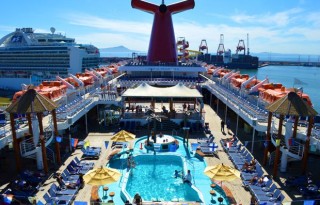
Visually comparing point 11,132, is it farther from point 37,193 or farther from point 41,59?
point 41,59

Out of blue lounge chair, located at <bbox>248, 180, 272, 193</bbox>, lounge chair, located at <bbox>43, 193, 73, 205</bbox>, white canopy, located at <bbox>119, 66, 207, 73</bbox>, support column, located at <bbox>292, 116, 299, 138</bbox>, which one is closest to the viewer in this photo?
lounge chair, located at <bbox>43, 193, 73, 205</bbox>

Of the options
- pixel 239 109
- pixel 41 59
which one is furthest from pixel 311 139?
pixel 41 59

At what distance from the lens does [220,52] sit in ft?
449

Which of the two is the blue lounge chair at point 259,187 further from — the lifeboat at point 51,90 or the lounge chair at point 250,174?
the lifeboat at point 51,90

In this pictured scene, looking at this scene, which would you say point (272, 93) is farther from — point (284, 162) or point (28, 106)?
point (28, 106)

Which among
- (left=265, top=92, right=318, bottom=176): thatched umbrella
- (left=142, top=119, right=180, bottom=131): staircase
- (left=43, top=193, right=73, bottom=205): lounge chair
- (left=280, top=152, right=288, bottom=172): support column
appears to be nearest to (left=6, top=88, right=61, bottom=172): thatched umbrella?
(left=43, top=193, right=73, bottom=205): lounge chair

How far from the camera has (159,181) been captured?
45.6ft

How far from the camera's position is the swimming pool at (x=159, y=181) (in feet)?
40.9

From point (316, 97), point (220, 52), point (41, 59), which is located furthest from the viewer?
point (220, 52)

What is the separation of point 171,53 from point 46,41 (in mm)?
52920

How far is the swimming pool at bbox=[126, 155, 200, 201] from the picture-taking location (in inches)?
491

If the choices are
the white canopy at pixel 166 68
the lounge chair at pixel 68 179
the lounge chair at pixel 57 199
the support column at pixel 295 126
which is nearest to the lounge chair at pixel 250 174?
the support column at pixel 295 126

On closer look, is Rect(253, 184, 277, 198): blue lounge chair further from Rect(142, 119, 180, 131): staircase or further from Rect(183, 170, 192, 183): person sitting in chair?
Rect(142, 119, 180, 131): staircase

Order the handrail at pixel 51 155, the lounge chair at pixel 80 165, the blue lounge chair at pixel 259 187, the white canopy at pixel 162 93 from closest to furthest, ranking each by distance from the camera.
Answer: the blue lounge chair at pixel 259 187, the lounge chair at pixel 80 165, the handrail at pixel 51 155, the white canopy at pixel 162 93
